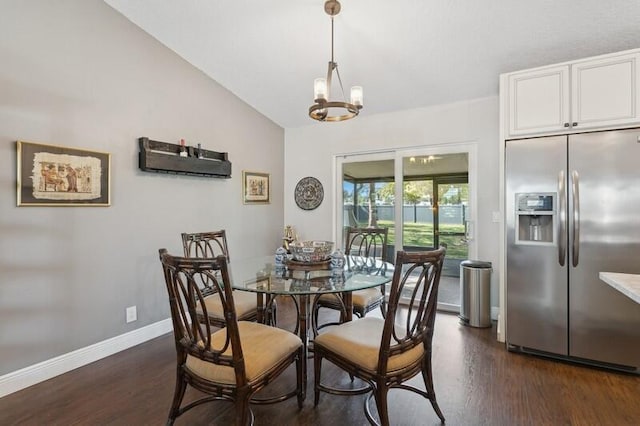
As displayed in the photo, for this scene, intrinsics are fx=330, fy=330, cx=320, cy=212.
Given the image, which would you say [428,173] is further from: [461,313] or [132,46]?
[132,46]

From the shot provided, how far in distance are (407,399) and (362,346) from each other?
680 millimetres

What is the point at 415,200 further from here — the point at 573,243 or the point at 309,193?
the point at 573,243

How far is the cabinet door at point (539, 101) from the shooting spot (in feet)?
8.92

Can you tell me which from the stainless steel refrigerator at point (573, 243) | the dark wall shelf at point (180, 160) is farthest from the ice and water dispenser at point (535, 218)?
the dark wall shelf at point (180, 160)

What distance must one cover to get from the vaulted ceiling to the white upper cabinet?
21 centimetres

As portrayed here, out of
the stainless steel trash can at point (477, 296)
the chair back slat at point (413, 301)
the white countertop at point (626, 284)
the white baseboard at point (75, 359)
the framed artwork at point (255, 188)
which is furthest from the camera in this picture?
the framed artwork at point (255, 188)

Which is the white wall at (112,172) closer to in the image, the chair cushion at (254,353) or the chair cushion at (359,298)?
the chair cushion at (254,353)

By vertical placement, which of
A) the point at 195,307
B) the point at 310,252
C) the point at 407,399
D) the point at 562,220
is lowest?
the point at 407,399

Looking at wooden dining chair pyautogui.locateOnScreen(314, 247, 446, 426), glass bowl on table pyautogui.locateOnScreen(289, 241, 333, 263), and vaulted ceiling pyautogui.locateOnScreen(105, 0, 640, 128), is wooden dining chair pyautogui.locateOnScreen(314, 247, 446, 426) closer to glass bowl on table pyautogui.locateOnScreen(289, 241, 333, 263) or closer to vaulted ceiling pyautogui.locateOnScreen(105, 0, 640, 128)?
glass bowl on table pyautogui.locateOnScreen(289, 241, 333, 263)

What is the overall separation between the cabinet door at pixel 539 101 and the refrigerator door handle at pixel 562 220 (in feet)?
1.47

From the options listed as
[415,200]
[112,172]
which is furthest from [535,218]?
[112,172]

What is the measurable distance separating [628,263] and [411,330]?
6.36 feet

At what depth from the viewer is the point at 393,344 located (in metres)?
1.81

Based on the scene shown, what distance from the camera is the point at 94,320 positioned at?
110 inches
